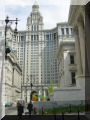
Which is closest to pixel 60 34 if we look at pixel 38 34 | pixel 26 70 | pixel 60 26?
pixel 60 26

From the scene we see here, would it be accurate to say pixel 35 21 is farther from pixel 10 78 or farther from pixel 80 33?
pixel 80 33

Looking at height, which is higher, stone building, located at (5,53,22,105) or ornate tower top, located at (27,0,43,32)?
ornate tower top, located at (27,0,43,32)

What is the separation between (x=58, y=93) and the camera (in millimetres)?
34812

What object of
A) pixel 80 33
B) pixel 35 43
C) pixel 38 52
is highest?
pixel 35 43

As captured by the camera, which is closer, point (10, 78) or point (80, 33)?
point (80, 33)

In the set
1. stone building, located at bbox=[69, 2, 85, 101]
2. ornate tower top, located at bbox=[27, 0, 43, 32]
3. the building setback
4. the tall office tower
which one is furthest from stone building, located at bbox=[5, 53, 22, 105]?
stone building, located at bbox=[69, 2, 85, 101]

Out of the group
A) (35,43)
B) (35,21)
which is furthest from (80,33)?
(35,21)

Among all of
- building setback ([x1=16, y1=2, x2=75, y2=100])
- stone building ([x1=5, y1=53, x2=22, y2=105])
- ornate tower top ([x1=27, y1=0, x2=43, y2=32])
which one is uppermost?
ornate tower top ([x1=27, y1=0, x2=43, y2=32])

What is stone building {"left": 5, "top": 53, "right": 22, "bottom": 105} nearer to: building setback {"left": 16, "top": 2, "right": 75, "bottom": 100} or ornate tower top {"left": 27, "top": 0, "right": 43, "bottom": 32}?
building setback {"left": 16, "top": 2, "right": 75, "bottom": 100}

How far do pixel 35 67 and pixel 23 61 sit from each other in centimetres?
966

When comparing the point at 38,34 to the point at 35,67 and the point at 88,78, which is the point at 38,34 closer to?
the point at 35,67

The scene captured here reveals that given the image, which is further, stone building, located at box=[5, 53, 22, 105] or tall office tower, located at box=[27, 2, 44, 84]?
tall office tower, located at box=[27, 2, 44, 84]

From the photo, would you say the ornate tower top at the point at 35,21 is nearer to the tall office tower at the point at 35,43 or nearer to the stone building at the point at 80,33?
the tall office tower at the point at 35,43

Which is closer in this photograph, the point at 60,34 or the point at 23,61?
the point at 60,34
